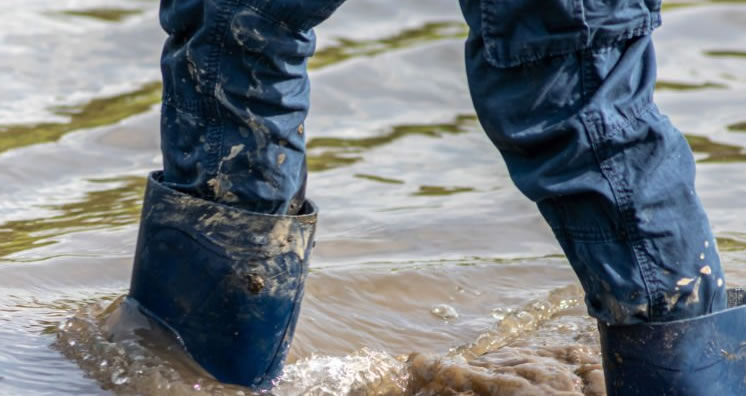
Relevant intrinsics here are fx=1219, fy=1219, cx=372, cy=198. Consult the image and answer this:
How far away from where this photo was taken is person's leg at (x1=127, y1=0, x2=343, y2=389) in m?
2.06

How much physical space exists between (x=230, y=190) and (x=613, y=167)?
706 millimetres

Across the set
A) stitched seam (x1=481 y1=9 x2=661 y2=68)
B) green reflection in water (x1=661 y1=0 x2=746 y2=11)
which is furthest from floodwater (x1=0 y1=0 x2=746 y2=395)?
stitched seam (x1=481 y1=9 x2=661 y2=68)

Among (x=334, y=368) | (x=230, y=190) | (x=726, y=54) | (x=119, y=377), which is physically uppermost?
(x=230, y=190)

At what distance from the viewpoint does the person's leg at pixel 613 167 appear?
172 centimetres

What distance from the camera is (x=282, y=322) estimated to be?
7.28 feet

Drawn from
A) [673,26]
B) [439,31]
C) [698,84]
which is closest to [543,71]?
[698,84]

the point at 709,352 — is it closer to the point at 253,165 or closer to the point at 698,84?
the point at 253,165

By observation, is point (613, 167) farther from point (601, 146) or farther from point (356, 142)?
point (356, 142)

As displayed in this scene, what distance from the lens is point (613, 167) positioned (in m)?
1.76

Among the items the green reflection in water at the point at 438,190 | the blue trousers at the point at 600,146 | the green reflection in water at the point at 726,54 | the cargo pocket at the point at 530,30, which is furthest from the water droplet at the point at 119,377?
the green reflection in water at the point at 726,54

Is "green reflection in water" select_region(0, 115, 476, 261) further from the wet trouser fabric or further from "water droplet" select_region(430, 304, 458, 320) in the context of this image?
the wet trouser fabric

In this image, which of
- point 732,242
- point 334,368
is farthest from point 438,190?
point 334,368

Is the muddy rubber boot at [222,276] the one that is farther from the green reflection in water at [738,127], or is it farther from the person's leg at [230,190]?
the green reflection in water at [738,127]

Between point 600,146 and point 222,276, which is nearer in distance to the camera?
point 600,146
